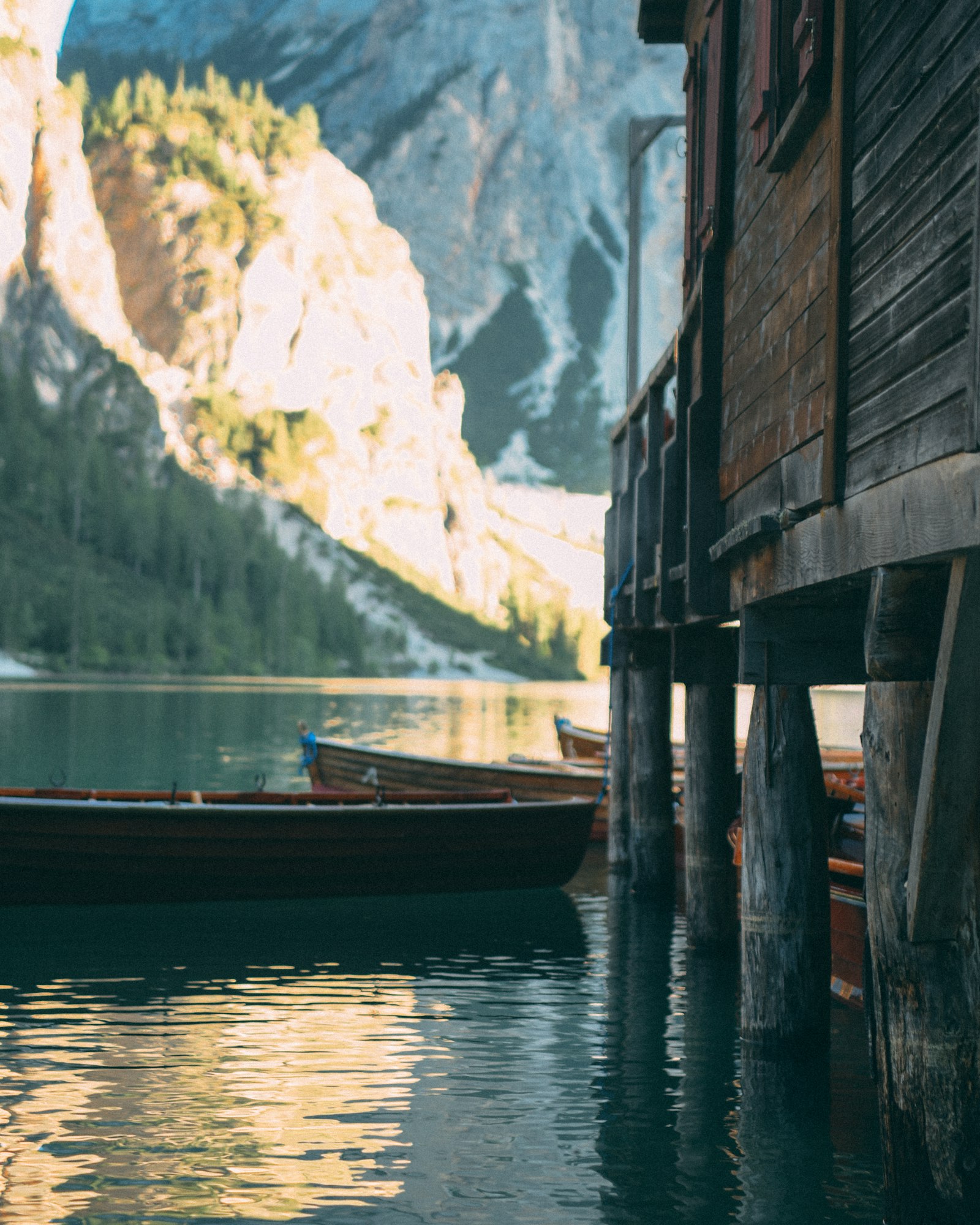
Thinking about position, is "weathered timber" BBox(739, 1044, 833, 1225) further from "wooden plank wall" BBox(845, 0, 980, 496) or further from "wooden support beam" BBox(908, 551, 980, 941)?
"wooden plank wall" BBox(845, 0, 980, 496)

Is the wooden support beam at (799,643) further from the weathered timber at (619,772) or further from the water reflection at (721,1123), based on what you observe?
the weathered timber at (619,772)

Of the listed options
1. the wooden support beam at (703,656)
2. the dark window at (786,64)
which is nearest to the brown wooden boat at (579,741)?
the wooden support beam at (703,656)

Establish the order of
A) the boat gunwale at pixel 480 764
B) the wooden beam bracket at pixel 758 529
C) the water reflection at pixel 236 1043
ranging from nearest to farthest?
the water reflection at pixel 236 1043 → the wooden beam bracket at pixel 758 529 → the boat gunwale at pixel 480 764

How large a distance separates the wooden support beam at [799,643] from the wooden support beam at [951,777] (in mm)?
3505

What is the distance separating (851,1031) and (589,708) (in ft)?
284

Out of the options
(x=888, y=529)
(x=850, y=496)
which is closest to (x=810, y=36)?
(x=850, y=496)

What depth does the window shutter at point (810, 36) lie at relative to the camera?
797 cm

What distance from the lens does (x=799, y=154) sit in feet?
29.1

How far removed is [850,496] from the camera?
289 inches

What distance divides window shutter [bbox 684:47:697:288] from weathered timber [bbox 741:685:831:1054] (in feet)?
18.7

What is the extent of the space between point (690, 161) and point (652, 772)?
26.2 feet

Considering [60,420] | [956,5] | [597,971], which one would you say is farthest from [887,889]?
[60,420]

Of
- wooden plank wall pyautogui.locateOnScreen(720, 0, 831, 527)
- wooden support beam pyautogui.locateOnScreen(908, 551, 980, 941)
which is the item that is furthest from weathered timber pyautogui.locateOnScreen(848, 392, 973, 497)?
wooden plank wall pyautogui.locateOnScreen(720, 0, 831, 527)

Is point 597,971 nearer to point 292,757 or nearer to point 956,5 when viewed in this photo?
point 956,5
